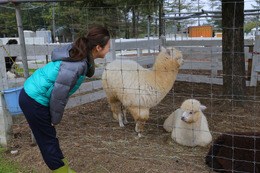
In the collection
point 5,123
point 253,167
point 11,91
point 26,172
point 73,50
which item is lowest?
point 26,172

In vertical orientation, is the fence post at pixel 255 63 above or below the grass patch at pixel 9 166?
above

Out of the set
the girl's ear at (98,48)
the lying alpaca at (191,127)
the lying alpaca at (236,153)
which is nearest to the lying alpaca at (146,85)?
the lying alpaca at (191,127)

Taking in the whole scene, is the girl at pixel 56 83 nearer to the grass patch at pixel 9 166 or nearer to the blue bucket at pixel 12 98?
the grass patch at pixel 9 166

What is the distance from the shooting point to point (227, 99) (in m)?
5.17

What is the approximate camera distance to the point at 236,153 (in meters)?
2.96

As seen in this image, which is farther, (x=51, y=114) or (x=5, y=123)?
(x=5, y=123)

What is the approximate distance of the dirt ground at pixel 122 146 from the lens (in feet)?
10.8

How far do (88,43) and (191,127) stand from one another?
2.35m

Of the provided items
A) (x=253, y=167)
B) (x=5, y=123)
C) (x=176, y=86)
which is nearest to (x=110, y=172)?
(x=253, y=167)

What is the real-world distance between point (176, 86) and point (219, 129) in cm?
356

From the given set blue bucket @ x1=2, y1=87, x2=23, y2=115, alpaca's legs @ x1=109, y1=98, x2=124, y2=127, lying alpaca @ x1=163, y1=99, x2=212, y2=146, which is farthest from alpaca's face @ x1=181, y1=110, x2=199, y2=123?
blue bucket @ x1=2, y1=87, x2=23, y2=115

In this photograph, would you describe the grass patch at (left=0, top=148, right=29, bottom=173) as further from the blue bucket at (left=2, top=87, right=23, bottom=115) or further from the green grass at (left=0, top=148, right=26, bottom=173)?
the blue bucket at (left=2, top=87, right=23, bottom=115)

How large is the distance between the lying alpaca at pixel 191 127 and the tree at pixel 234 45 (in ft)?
5.05

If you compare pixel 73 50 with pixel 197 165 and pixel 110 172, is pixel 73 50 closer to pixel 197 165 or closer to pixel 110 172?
pixel 110 172
